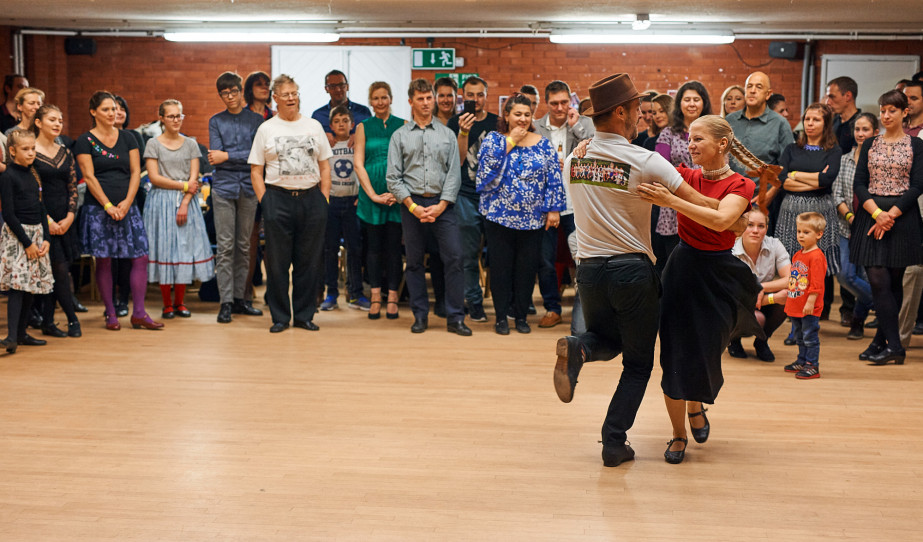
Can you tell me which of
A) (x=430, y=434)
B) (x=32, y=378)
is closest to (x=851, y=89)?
(x=430, y=434)

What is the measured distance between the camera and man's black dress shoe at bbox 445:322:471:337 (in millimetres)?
6086

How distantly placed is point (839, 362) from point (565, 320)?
1.97 m

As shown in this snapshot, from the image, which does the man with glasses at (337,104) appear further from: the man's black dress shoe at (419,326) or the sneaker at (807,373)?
the sneaker at (807,373)

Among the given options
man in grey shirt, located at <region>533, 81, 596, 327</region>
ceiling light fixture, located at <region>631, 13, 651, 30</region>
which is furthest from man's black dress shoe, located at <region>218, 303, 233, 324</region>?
ceiling light fixture, located at <region>631, 13, 651, 30</region>

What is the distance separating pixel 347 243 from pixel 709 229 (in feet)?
13.7

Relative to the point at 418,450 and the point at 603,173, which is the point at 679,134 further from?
the point at 418,450

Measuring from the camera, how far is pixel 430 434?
153 inches

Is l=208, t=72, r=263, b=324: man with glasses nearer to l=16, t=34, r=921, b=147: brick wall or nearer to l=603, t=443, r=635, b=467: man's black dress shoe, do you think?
l=603, t=443, r=635, b=467: man's black dress shoe

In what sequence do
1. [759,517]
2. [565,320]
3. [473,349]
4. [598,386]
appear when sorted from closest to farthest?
[759,517] → [598,386] → [473,349] → [565,320]

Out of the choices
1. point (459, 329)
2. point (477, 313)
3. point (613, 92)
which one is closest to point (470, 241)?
point (477, 313)

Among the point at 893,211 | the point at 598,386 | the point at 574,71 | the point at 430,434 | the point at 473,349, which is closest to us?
the point at 430,434

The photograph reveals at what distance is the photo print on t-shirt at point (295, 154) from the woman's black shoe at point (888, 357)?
145 inches

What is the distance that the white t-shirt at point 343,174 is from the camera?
6.99 meters

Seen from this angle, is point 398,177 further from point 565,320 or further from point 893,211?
point 893,211
